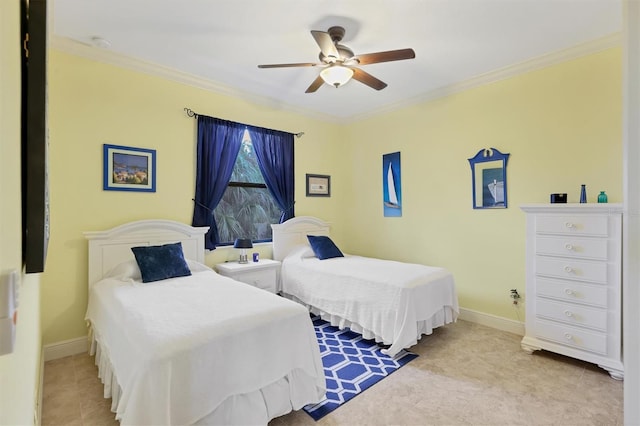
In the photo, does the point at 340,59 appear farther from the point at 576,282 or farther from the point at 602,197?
the point at 576,282

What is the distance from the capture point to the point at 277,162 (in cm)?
439

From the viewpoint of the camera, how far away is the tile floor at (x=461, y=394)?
2.04 m

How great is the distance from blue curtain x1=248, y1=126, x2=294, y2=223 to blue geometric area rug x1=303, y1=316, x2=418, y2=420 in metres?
1.84

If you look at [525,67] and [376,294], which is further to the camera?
[525,67]

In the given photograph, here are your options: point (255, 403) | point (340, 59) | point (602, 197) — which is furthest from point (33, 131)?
point (602, 197)

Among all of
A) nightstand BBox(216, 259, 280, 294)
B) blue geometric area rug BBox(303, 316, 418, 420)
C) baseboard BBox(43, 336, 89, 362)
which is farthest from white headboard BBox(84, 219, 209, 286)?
blue geometric area rug BBox(303, 316, 418, 420)

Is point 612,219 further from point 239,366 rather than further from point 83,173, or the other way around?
point 83,173

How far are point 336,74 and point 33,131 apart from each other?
7.19 feet

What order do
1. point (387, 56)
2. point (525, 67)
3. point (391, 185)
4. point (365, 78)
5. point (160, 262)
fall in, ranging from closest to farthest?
1. point (387, 56)
2. point (365, 78)
3. point (160, 262)
4. point (525, 67)
5. point (391, 185)

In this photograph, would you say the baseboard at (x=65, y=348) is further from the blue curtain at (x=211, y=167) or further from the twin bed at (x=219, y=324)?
the blue curtain at (x=211, y=167)

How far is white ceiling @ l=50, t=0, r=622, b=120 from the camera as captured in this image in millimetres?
2387

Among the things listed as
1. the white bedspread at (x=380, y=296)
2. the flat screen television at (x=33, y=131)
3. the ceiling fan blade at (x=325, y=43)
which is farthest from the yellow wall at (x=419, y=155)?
the flat screen television at (x=33, y=131)

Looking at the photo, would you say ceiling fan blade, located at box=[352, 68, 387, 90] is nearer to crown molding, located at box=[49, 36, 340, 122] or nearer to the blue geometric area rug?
crown molding, located at box=[49, 36, 340, 122]

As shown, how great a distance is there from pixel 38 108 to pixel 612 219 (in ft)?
11.6
